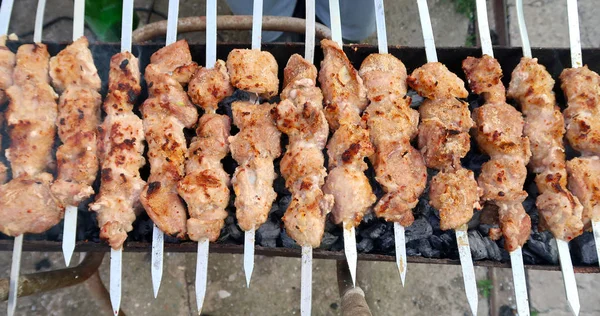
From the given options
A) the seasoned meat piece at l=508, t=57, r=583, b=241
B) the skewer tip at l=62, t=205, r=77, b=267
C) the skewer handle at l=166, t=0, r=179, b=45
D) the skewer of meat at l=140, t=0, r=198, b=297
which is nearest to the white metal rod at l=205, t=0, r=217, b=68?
the skewer of meat at l=140, t=0, r=198, b=297

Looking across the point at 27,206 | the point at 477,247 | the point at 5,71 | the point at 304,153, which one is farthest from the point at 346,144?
the point at 5,71

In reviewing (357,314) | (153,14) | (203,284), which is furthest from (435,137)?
(153,14)

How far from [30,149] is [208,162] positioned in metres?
1.05

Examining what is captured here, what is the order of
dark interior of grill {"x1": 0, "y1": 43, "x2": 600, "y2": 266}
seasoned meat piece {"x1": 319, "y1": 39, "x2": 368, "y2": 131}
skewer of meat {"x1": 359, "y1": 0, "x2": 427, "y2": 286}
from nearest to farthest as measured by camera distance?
skewer of meat {"x1": 359, "y1": 0, "x2": 427, "y2": 286}, seasoned meat piece {"x1": 319, "y1": 39, "x2": 368, "y2": 131}, dark interior of grill {"x1": 0, "y1": 43, "x2": 600, "y2": 266}

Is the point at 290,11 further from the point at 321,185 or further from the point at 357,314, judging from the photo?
the point at 357,314

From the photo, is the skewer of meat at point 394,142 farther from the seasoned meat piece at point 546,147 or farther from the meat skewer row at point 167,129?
the meat skewer row at point 167,129

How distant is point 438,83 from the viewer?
2.50 meters

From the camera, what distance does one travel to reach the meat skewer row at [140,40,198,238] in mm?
2326

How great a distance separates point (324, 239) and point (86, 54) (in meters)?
1.85

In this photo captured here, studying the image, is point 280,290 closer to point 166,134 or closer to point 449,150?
point 166,134

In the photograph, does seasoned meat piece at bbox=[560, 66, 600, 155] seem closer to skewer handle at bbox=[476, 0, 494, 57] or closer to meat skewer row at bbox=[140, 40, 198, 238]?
skewer handle at bbox=[476, 0, 494, 57]

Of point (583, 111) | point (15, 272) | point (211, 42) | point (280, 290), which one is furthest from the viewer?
point (280, 290)

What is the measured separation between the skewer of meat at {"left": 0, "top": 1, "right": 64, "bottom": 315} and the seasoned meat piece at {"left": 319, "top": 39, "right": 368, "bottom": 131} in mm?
1651

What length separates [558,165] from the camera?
241 cm
